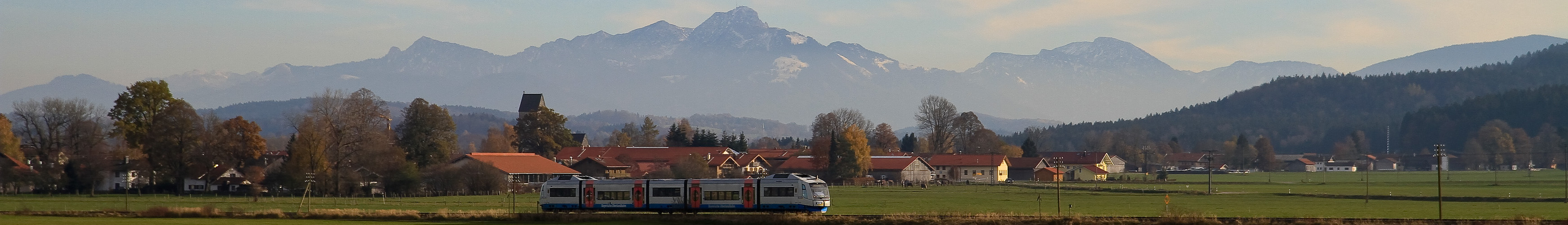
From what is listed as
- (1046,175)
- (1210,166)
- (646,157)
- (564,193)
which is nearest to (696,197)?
(564,193)

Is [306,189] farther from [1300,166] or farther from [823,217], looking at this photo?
[1300,166]

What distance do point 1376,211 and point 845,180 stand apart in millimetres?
52672

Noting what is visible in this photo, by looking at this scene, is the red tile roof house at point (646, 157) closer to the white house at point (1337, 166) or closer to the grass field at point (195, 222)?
the grass field at point (195, 222)

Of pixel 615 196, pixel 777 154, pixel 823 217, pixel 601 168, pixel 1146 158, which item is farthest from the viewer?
pixel 1146 158

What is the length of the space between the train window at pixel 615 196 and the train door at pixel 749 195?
14.1ft

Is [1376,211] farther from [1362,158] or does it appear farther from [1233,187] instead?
[1362,158]

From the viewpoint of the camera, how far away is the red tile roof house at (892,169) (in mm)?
103938

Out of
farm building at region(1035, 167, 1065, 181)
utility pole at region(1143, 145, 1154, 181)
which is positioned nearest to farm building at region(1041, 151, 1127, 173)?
utility pole at region(1143, 145, 1154, 181)

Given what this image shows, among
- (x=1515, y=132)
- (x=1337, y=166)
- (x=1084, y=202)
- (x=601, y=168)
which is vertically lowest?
(x=1084, y=202)

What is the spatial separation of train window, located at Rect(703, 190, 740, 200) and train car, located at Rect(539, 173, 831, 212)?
0.05 ft

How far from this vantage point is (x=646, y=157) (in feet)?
352

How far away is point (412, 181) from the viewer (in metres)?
73.4

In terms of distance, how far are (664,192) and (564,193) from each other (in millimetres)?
4171

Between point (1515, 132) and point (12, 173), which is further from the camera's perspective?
point (1515, 132)
